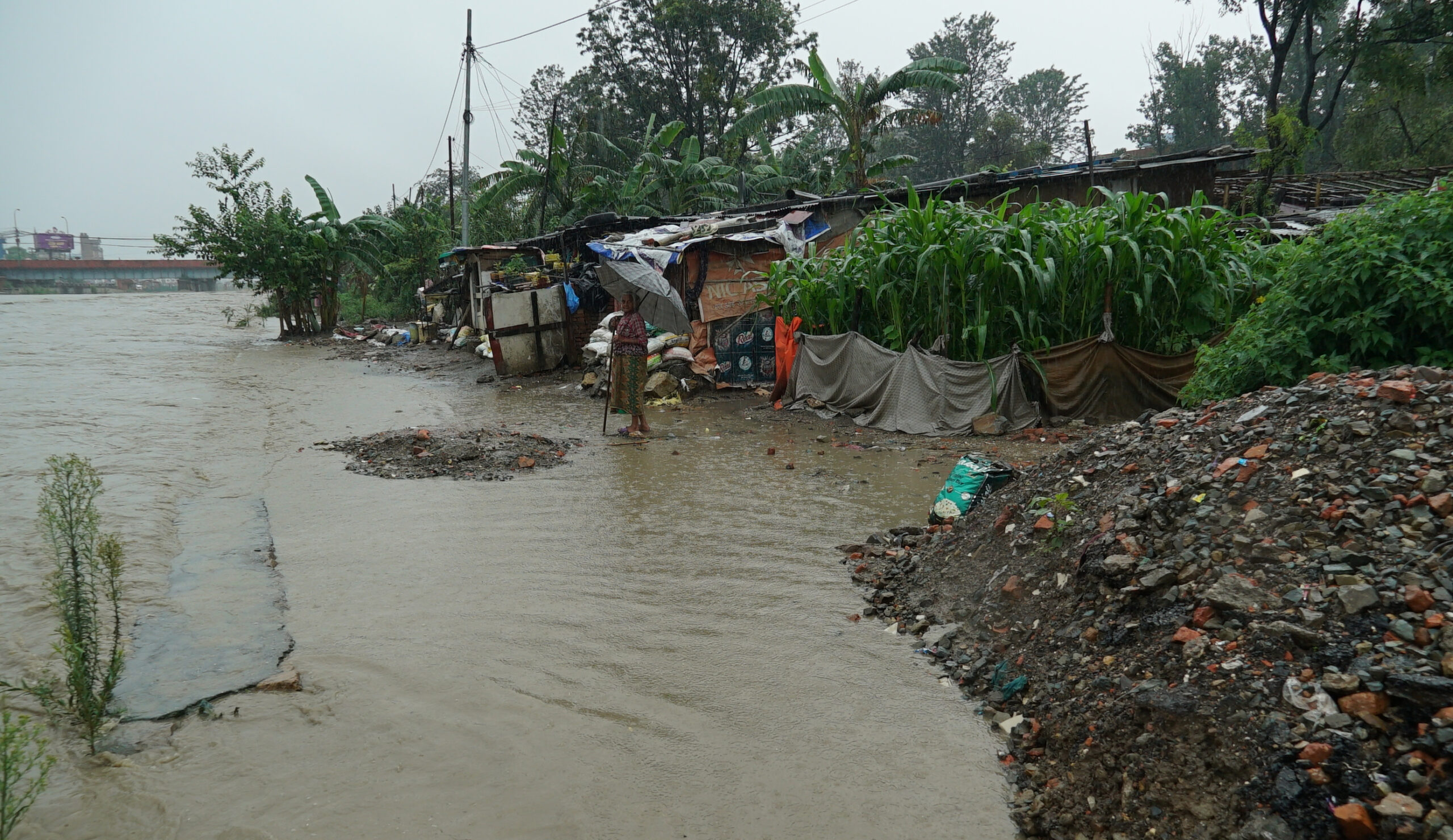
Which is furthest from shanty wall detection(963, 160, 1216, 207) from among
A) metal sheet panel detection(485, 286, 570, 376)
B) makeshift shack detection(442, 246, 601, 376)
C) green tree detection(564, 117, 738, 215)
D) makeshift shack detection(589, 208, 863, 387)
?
green tree detection(564, 117, 738, 215)

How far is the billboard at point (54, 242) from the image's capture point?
79000 mm

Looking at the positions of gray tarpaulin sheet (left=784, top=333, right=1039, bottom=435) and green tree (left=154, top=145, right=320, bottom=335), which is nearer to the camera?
gray tarpaulin sheet (left=784, top=333, right=1039, bottom=435)

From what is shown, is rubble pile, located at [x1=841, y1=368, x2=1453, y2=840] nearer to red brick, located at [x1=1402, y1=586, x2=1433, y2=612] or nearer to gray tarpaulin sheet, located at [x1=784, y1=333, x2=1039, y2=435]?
red brick, located at [x1=1402, y1=586, x2=1433, y2=612]

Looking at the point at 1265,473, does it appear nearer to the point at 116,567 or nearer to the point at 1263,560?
the point at 1263,560

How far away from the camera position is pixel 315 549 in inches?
221

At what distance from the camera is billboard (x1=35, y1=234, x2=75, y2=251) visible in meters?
79.0

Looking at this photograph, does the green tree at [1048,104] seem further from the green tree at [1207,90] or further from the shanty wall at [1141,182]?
the shanty wall at [1141,182]

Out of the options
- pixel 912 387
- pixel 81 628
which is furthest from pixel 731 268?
pixel 81 628

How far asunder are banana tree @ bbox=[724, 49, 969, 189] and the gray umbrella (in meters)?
8.72

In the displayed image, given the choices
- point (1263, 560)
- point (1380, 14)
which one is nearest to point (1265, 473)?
point (1263, 560)

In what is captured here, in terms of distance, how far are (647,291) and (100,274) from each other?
78.5m

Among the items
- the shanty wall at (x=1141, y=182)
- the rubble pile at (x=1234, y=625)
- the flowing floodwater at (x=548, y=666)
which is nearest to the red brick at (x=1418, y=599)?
the rubble pile at (x=1234, y=625)

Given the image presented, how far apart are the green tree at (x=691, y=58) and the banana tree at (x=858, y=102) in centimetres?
1198

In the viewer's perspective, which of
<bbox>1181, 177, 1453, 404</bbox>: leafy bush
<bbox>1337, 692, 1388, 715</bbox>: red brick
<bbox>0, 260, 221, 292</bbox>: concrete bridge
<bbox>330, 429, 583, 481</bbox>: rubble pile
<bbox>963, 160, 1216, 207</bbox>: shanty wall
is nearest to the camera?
<bbox>1337, 692, 1388, 715</bbox>: red brick
